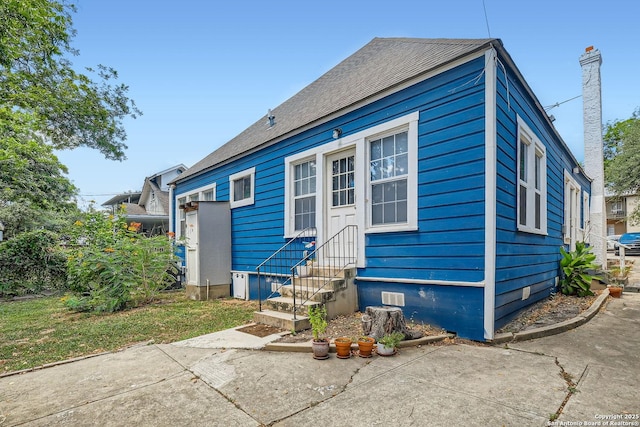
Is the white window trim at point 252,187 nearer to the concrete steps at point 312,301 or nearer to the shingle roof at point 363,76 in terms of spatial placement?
the shingle roof at point 363,76

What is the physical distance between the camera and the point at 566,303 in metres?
6.02

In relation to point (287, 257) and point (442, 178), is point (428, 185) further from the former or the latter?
point (287, 257)

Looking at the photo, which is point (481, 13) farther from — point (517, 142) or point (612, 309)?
point (612, 309)

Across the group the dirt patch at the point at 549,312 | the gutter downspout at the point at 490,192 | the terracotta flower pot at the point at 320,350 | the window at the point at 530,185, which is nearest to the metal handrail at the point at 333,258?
the terracotta flower pot at the point at 320,350

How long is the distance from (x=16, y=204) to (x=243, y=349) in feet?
45.4

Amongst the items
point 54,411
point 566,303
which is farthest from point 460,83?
point 54,411

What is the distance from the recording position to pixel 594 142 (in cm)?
998

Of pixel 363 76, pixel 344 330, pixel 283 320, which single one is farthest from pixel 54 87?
pixel 344 330

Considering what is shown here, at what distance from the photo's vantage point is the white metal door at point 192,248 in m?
8.10

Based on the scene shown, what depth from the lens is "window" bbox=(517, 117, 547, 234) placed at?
4969mm

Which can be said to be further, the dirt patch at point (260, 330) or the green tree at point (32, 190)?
the green tree at point (32, 190)

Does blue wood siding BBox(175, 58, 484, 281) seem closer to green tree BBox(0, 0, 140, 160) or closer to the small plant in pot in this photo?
the small plant in pot

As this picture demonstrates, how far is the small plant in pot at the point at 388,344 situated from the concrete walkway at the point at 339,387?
0.08 m

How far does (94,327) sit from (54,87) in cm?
776
